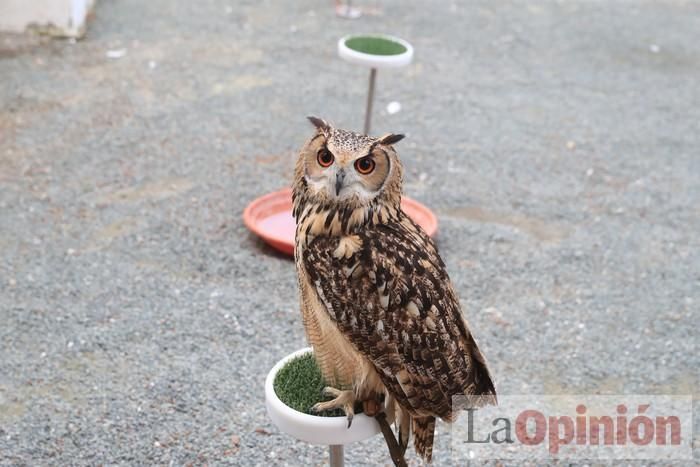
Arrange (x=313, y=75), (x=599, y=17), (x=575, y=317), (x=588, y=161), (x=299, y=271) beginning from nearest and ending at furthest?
(x=299, y=271), (x=575, y=317), (x=588, y=161), (x=313, y=75), (x=599, y=17)

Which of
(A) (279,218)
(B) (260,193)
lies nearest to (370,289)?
(A) (279,218)

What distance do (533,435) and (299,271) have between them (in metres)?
1.43

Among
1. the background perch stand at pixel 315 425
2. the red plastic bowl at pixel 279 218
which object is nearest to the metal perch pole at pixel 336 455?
the background perch stand at pixel 315 425

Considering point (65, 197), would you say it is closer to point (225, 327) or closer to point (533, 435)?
point (225, 327)

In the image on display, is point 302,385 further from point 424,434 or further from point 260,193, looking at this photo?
point 260,193

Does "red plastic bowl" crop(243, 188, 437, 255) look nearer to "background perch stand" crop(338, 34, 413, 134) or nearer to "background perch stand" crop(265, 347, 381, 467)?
"background perch stand" crop(338, 34, 413, 134)

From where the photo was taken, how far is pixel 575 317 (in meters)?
4.16

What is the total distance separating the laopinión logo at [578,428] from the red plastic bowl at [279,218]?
1343 mm

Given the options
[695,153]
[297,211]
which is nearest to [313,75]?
[695,153]

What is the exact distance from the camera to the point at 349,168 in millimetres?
2303

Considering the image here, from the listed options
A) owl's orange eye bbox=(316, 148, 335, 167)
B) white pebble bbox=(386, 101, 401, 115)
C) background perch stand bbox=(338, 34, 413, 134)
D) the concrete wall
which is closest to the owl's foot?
owl's orange eye bbox=(316, 148, 335, 167)

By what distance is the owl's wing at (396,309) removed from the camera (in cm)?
234

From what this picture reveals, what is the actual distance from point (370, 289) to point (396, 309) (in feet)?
0.29

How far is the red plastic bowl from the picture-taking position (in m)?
4.51
